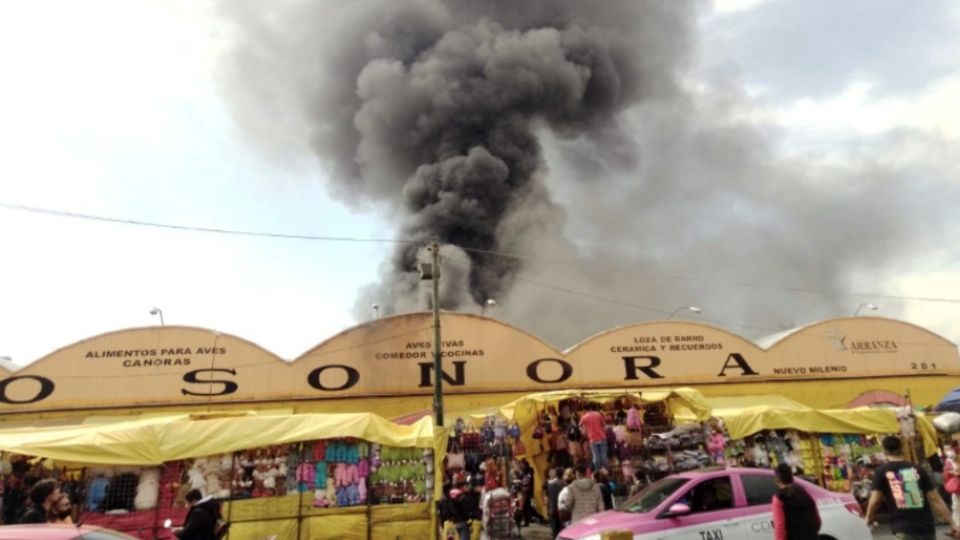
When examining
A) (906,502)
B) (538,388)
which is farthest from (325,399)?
(906,502)

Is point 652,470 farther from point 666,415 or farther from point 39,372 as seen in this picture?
point 39,372

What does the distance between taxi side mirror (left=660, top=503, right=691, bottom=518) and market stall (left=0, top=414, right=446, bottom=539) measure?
15.3ft

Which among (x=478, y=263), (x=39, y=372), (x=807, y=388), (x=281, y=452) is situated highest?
(x=478, y=263)

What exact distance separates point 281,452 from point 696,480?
23.2 feet

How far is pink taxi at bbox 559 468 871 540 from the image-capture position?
7062mm

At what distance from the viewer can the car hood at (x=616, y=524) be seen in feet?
22.9

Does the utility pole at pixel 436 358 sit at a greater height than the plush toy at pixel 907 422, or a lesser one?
greater

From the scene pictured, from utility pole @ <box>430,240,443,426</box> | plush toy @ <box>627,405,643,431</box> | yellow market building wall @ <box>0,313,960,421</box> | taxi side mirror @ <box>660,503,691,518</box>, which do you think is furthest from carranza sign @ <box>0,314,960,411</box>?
taxi side mirror @ <box>660,503,691,518</box>

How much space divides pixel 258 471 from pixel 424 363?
10.5 meters

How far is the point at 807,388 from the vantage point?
22.5 m

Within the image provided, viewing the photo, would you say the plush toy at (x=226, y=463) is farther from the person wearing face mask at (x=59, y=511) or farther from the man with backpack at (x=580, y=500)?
the man with backpack at (x=580, y=500)

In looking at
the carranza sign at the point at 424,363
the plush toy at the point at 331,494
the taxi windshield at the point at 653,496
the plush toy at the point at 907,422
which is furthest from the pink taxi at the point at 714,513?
the carranza sign at the point at 424,363

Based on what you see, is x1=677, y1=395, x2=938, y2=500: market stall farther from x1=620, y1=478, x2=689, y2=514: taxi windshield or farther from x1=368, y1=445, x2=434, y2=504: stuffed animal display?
x1=368, y1=445, x2=434, y2=504: stuffed animal display

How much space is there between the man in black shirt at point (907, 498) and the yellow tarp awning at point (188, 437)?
278 inches
